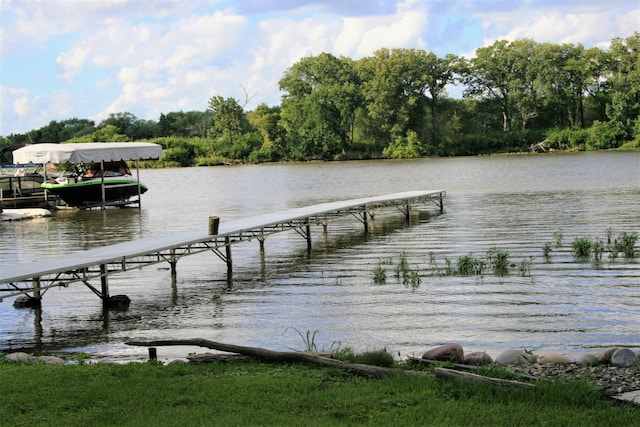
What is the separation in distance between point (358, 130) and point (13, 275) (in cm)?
8306

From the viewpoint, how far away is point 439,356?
786 cm

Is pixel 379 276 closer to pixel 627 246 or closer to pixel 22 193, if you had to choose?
pixel 627 246

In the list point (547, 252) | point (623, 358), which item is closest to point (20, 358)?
point (623, 358)

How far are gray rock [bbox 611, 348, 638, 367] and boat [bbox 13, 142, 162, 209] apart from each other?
29.3 meters

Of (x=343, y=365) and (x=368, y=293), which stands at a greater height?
(x=343, y=365)

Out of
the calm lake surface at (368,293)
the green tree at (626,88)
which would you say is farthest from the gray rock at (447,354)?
the green tree at (626,88)

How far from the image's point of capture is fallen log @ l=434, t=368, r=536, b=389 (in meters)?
6.38

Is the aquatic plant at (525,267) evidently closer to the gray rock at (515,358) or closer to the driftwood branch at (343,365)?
the gray rock at (515,358)

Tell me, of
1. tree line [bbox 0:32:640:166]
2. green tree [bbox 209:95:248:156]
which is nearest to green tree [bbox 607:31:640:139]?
tree line [bbox 0:32:640:166]

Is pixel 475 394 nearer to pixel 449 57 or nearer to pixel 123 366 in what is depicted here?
pixel 123 366

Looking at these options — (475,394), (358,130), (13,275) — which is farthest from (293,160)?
(475,394)

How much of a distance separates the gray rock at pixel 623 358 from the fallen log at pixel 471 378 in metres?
1.90

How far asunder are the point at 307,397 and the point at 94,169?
111 feet

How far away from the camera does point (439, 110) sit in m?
90.8
